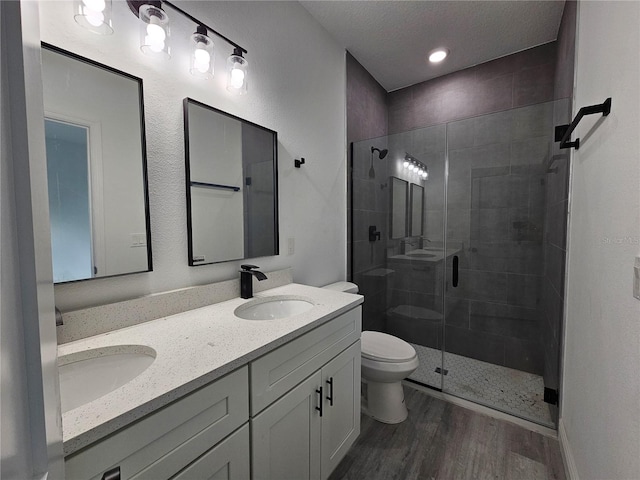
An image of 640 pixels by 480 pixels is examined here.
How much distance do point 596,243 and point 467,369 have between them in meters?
1.63

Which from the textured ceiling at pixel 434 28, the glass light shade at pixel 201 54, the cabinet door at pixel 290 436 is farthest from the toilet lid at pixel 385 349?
the textured ceiling at pixel 434 28

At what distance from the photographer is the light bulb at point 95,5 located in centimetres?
90

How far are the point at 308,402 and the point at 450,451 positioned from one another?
1.03 m

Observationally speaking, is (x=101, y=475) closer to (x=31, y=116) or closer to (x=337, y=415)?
(x=31, y=116)

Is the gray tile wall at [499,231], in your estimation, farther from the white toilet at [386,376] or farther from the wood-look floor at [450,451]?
the white toilet at [386,376]

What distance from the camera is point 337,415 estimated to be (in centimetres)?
129

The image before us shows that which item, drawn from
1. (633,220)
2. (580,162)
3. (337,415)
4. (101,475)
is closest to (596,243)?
(633,220)

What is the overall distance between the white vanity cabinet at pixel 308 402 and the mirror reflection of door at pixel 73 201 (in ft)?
2.24

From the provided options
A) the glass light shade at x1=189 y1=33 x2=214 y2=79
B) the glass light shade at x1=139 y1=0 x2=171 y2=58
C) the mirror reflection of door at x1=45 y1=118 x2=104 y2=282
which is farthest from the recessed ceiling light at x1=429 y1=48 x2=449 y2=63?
the mirror reflection of door at x1=45 y1=118 x2=104 y2=282

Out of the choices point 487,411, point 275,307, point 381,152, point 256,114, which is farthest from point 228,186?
point 487,411

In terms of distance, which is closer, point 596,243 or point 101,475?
point 101,475

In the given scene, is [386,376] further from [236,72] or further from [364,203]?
[236,72]

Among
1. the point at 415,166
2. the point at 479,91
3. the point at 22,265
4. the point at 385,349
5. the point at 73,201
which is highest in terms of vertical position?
the point at 479,91

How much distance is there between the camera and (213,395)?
750 millimetres
